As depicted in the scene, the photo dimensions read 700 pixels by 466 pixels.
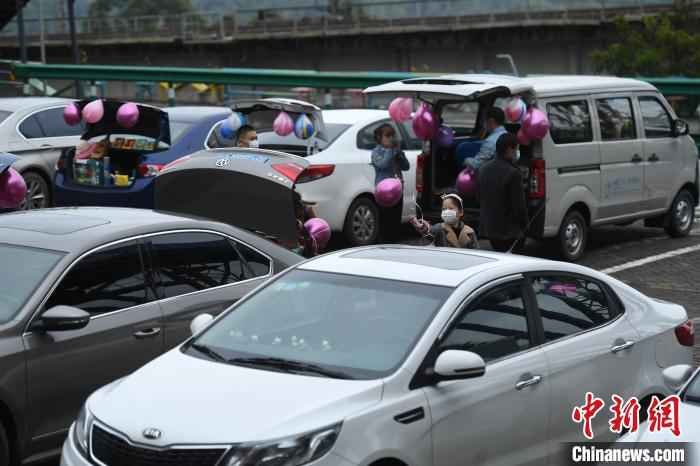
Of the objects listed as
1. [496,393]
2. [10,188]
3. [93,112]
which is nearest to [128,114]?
[93,112]

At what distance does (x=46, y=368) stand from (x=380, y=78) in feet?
50.7

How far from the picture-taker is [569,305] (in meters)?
6.77

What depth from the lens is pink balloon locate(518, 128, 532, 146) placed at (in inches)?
508

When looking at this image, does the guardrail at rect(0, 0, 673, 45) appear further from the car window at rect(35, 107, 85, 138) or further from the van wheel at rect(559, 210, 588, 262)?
the van wheel at rect(559, 210, 588, 262)

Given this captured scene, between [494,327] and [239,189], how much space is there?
13.2 ft

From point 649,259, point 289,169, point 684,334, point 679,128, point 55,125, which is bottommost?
point 649,259

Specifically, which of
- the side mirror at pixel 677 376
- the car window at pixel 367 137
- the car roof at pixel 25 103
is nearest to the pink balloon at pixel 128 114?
the car window at pixel 367 137

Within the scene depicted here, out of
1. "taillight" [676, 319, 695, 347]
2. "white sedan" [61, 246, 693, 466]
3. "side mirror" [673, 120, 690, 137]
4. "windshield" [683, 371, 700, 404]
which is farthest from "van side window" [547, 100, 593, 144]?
"windshield" [683, 371, 700, 404]

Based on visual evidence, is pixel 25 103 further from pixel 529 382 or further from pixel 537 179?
pixel 529 382

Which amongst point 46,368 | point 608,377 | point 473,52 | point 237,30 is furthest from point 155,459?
point 237,30

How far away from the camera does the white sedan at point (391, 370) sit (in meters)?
5.33

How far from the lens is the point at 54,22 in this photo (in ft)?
272

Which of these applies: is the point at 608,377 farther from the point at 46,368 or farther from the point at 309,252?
the point at 309,252

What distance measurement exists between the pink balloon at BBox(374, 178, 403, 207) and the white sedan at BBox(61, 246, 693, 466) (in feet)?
21.1
